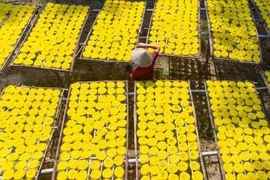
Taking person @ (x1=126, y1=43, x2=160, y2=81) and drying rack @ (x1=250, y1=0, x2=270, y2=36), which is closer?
person @ (x1=126, y1=43, x2=160, y2=81)

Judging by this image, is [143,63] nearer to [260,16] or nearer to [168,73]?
[168,73]

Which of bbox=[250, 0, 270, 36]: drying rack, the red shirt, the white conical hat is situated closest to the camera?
the white conical hat

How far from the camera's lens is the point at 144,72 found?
679 cm

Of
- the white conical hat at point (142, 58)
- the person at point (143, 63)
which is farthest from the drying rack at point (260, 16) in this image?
the white conical hat at point (142, 58)

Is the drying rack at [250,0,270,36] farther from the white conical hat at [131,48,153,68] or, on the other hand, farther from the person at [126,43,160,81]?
the white conical hat at [131,48,153,68]

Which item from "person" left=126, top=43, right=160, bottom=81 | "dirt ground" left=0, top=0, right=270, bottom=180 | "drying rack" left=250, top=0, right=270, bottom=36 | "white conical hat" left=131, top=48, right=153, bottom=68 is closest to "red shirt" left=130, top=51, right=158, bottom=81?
"person" left=126, top=43, right=160, bottom=81

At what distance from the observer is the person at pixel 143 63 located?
6.47m

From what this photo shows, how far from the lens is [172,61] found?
7746 millimetres

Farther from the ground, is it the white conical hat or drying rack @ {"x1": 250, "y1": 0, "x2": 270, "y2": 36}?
drying rack @ {"x1": 250, "y1": 0, "x2": 270, "y2": 36}

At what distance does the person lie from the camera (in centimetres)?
647

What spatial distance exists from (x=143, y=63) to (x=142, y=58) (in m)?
0.12

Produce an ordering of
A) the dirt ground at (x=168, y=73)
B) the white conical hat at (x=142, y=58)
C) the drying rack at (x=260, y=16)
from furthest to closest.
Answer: the drying rack at (x=260, y=16), the dirt ground at (x=168, y=73), the white conical hat at (x=142, y=58)

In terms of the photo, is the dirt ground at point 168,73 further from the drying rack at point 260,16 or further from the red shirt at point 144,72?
the drying rack at point 260,16

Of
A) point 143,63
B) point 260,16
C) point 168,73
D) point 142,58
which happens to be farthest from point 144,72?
point 260,16
